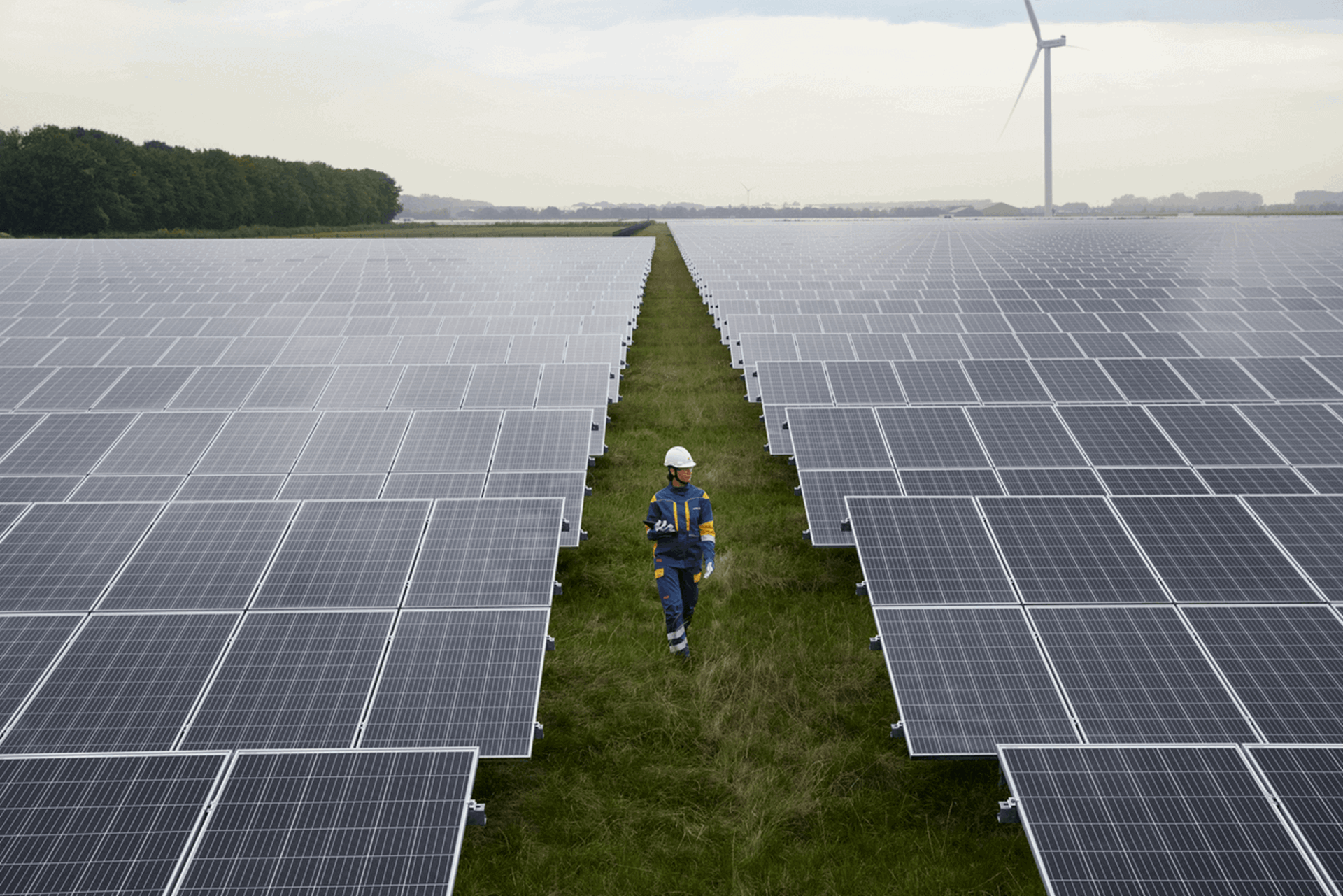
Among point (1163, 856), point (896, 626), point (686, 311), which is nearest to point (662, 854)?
point (896, 626)

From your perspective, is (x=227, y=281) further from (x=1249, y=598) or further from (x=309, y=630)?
(x=1249, y=598)

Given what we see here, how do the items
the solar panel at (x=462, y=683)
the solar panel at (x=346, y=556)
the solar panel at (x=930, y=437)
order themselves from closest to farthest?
the solar panel at (x=462, y=683) → the solar panel at (x=346, y=556) → the solar panel at (x=930, y=437)

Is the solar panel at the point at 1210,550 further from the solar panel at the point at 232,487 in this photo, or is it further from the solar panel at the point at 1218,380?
the solar panel at the point at 232,487

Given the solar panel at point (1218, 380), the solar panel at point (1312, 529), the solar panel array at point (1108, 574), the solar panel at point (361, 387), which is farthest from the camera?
the solar panel at point (361, 387)

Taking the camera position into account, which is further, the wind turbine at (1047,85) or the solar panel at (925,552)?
the wind turbine at (1047,85)

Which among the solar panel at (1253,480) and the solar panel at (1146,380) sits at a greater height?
the solar panel at (1146,380)

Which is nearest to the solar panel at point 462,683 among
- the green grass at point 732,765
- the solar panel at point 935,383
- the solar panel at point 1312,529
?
the green grass at point 732,765
